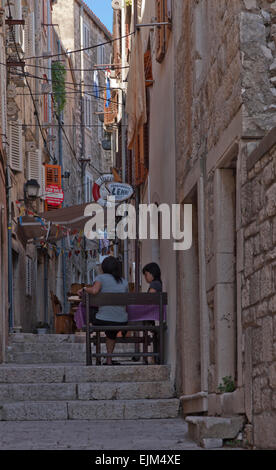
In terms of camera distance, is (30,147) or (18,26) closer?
(18,26)

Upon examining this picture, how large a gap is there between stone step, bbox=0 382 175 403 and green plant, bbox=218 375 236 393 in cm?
312

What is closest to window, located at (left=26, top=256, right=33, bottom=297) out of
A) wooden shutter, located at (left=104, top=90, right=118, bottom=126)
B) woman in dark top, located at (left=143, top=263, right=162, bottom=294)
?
wooden shutter, located at (left=104, top=90, right=118, bottom=126)

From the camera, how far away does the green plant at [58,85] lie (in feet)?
115

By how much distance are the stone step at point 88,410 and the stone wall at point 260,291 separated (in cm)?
357

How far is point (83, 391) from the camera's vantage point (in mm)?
11070

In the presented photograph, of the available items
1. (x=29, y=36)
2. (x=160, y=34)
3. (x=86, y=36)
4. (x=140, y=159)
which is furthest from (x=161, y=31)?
(x=86, y=36)

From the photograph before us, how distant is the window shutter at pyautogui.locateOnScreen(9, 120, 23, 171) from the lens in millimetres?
23578

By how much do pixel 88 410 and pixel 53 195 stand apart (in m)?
20.2

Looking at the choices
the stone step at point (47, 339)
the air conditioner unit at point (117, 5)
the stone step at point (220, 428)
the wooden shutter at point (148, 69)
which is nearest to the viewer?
the stone step at point (220, 428)

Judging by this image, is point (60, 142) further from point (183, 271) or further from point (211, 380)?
point (211, 380)

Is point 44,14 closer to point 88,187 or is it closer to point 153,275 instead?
point 88,187

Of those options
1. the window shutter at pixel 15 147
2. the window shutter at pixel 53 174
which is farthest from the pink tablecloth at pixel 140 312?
the window shutter at pixel 53 174

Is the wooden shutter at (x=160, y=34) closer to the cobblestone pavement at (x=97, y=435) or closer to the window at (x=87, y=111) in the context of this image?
the cobblestone pavement at (x=97, y=435)

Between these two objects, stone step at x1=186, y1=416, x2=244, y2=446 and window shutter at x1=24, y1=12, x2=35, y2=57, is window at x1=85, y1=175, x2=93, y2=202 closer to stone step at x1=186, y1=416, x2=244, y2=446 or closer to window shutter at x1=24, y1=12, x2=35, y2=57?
window shutter at x1=24, y1=12, x2=35, y2=57
